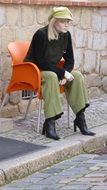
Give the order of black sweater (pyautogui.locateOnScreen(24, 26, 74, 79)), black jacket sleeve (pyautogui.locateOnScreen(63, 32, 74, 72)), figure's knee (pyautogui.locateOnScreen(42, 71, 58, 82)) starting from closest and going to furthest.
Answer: figure's knee (pyautogui.locateOnScreen(42, 71, 58, 82))
black sweater (pyautogui.locateOnScreen(24, 26, 74, 79))
black jacket sleeve (pyautogui.locateOnScreen(63, 32, 74, 72))

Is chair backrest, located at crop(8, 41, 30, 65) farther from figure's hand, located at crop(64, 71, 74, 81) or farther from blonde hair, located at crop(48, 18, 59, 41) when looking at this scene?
figure's hand, located at crop(64, 71, 74, 81)

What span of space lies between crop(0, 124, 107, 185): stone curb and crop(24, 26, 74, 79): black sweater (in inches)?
30.0

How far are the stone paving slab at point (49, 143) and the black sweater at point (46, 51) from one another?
71 cm

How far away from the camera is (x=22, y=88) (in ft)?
22.2

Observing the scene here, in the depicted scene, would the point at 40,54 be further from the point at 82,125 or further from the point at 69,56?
the point at 82,125

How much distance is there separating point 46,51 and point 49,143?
3.54 feet

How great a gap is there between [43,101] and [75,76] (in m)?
0.45

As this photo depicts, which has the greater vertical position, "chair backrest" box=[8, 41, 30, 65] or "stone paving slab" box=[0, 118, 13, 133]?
"chair backrest" box=[8, 41, 30, 65]

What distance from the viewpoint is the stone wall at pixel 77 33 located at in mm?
7258

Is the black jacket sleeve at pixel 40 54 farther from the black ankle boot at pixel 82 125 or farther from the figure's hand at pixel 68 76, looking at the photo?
the black ankle boot at pixel 82 125

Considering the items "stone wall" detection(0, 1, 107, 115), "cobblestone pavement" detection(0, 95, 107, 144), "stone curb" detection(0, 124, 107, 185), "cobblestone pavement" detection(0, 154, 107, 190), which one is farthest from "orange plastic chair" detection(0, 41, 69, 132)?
"cobblestone pavement" detection(0, 154, 107, 190)

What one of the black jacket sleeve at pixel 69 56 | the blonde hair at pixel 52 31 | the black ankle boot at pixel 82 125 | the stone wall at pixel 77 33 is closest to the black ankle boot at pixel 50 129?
the black ankle boot at pixel 82 125

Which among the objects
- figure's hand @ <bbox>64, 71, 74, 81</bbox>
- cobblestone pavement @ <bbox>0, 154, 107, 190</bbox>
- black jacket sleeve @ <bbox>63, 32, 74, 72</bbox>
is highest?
black jacket sleeve @ <bbox>63, 32, 74, 72</bbox>

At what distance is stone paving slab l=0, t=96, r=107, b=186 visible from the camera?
5.31 meters
